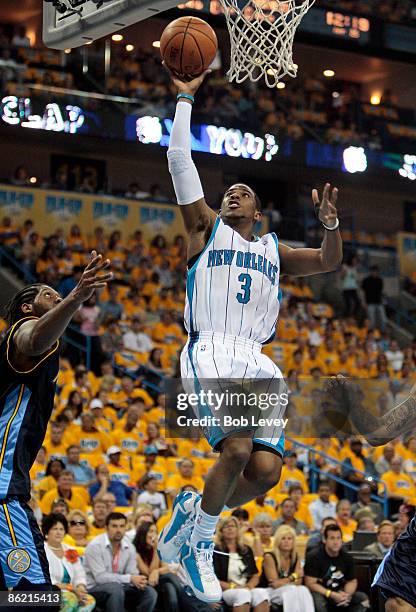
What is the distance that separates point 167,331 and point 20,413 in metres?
12.9

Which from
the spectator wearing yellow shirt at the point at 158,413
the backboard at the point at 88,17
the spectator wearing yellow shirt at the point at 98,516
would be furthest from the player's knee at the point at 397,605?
the spectator wearing yellow shirt at the point at 158,413

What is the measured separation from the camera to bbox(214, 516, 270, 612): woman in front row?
10.4 meters

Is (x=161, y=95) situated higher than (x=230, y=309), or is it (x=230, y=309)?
(x=161, y=95)

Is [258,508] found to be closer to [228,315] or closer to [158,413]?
[158,413]

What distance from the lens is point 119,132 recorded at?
71.6 ft

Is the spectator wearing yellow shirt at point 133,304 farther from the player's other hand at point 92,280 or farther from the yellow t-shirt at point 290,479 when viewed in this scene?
the player's other hand at point 92,280

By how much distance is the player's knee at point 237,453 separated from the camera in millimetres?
6199

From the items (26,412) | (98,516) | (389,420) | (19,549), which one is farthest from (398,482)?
(19,549)

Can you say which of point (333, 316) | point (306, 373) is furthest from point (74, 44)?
point (333, 316)

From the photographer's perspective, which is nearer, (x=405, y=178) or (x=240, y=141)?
(x=240, y=141)

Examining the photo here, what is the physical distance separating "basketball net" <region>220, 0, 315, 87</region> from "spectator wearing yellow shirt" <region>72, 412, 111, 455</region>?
6878 millimetres

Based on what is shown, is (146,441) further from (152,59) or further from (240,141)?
(152,59)

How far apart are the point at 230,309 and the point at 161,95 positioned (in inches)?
665

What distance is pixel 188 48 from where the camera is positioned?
640 centimetres
